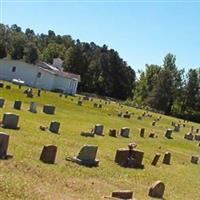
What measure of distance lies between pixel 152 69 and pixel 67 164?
12239 centimetres

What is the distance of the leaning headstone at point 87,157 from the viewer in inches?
861

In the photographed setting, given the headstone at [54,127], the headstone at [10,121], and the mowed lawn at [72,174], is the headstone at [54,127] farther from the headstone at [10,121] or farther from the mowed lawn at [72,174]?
the headstone at [10,121]

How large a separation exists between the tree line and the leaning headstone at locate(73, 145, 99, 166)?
98175 millimetres

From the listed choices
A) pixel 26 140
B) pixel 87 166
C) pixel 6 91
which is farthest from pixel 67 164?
pixel 6 91

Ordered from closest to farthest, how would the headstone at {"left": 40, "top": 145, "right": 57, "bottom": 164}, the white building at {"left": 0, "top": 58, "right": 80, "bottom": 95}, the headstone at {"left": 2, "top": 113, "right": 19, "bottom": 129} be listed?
the headstone at {"left": 40, "top": 145, "right": 57, "bottom": 164}, the headstone at {"left": 2, "top": 113, "right": 19, "bottom": 129}, the white building at {"left": 0, "top": 58, "right": 80, "bottom": 95}

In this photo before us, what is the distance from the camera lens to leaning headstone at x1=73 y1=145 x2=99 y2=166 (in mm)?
21875

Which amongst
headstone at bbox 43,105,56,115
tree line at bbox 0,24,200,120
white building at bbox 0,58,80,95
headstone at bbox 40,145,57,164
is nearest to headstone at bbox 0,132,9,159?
headstone at bbox 40,145,57,164

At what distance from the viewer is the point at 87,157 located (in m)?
22.1

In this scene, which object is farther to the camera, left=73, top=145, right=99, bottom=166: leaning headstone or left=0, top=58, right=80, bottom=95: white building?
left=0, top=58, right=80, bottom=95: white building

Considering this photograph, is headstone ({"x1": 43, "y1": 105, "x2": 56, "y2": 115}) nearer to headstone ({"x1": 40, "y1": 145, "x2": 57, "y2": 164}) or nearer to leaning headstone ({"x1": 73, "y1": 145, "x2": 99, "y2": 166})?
leaning headstone ({"x1": 73, "y1": 145, "x2": 99, "y2": 166})

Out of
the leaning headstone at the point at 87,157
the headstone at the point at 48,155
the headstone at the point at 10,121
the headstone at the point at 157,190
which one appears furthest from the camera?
the headstone at the point at 10,121

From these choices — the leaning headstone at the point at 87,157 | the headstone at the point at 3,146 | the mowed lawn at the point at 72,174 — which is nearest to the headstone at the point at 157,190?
the mowed lawn at the point at 72,174

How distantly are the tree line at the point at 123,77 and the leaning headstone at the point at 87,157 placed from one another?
9818 centimetres

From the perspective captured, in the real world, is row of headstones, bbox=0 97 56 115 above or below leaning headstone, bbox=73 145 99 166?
above
